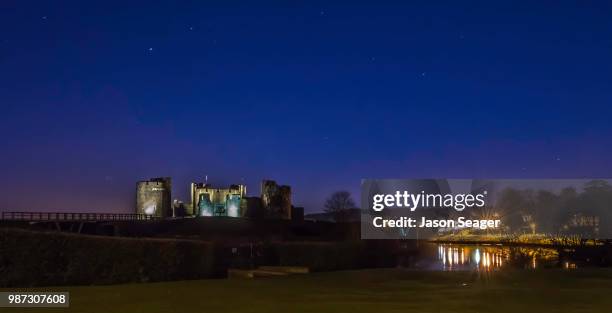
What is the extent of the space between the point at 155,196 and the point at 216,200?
10.5m

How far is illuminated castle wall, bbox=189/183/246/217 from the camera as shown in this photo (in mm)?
99938

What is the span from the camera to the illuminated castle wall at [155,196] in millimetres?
95875

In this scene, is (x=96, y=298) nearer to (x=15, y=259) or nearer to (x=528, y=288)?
(x=15, y=259)

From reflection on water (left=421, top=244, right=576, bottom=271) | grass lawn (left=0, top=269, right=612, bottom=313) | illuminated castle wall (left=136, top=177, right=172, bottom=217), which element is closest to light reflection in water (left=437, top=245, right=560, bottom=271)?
reflection on water (left=421, top=244, right=576, bottom=271)

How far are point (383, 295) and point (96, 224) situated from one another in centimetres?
5215

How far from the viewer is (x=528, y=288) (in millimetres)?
17766

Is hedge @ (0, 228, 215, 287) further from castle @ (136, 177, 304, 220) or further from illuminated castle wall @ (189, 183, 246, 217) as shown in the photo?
illuminated castle wall @ (189, 183, 246, 217)
